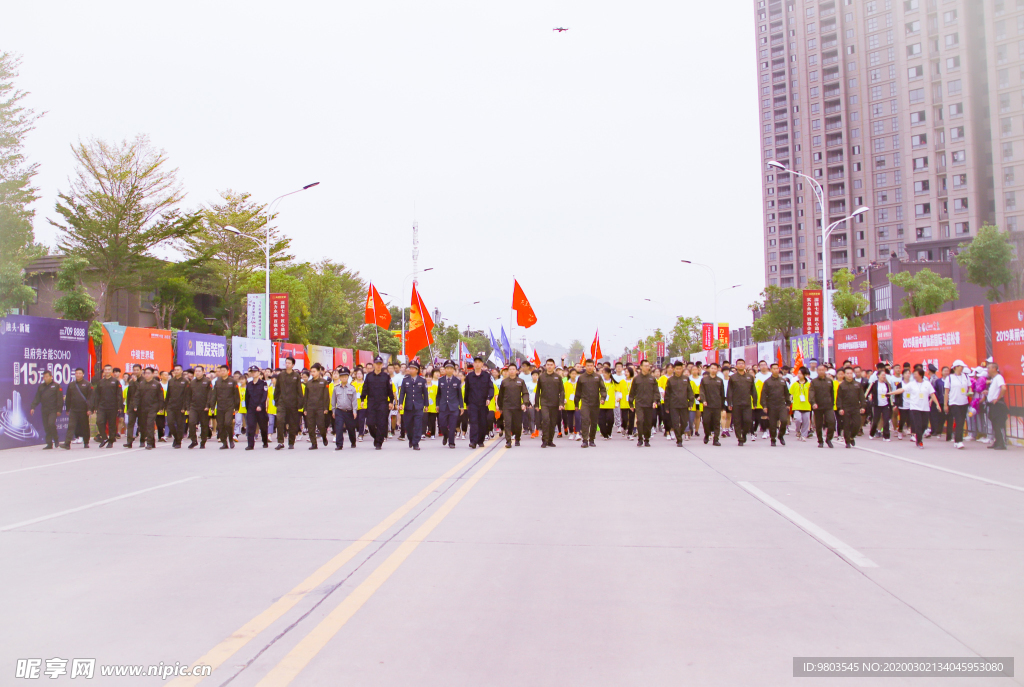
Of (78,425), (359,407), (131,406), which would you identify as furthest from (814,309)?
(78,425)

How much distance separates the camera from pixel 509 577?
5.64 meters

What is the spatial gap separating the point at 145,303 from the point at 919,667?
179 ft

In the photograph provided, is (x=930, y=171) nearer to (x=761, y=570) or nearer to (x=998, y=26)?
(x=998, y=26)

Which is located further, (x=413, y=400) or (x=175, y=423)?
(x=175, y=423)

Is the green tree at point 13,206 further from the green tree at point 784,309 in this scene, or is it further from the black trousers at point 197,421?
the green tree at point 784,309

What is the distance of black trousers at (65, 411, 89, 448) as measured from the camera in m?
17.6

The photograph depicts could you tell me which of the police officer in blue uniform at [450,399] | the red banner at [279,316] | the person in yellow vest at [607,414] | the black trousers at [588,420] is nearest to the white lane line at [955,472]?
the black trousers at [588,420]

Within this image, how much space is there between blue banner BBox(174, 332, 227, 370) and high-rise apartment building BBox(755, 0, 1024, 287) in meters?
59.4

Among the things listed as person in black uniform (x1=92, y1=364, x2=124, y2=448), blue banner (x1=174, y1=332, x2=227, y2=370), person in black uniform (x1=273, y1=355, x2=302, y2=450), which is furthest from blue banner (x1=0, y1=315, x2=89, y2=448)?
person in black uniform (x1=273, y1=355, x2=302, y2=450)

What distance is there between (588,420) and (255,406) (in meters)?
7.21

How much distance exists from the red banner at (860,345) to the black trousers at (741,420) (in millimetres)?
9378

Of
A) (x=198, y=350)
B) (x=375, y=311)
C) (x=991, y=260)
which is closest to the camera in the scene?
(x=198, y=350)

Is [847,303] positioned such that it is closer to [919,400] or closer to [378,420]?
[919,400]

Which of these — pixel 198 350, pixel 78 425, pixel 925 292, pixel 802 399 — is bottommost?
pixel 78 425
